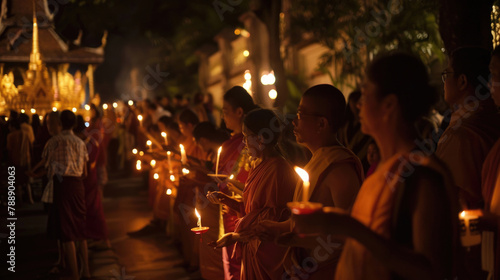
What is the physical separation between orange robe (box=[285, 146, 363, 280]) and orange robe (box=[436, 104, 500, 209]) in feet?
1.77

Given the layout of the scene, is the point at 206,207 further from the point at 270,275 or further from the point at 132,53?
the point at 132,53

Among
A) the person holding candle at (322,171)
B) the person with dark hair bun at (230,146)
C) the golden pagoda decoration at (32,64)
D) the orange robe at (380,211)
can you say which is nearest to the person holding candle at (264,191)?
→ the person holding candle at (322,171)

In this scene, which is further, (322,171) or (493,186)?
(322,171)

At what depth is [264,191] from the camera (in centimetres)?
343

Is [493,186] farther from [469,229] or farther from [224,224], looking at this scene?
[224,224]

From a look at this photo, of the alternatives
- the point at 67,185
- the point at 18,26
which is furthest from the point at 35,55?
the point at 67,185

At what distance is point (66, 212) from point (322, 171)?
4.56 m

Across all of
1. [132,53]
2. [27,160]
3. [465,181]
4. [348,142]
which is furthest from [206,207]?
[132,53]

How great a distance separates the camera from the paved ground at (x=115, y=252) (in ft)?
22.7

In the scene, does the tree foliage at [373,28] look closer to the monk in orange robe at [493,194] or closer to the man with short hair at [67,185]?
the man with short hair at [67,185]

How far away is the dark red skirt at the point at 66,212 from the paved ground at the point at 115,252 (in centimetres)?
71

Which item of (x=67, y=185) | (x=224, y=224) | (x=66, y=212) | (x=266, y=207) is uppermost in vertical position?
(x=266, y=207)

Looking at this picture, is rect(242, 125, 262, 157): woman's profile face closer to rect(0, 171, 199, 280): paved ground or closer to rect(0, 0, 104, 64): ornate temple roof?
rect(0, 171, 199, 280): paved ground

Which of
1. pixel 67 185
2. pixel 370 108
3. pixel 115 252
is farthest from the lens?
pixel 115 252
